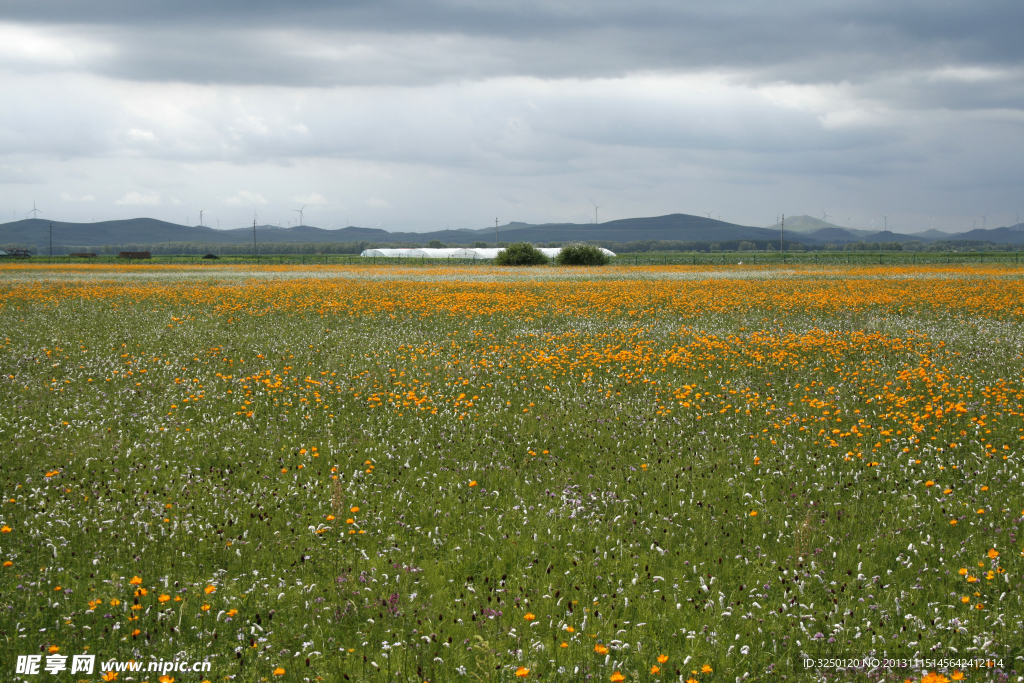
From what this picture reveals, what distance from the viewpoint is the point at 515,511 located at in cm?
831

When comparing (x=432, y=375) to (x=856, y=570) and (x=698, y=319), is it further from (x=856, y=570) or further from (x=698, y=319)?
(x=698, y=319)

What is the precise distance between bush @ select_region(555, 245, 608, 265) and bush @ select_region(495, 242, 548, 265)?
239cm

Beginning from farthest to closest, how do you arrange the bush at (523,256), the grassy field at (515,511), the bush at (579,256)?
the bush at (579,256) < the bush at (523,256) < the grassy field at (515,511)

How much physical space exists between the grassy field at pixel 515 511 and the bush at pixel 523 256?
60.6 metres

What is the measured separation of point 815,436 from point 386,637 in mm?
8215

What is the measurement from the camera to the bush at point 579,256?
257ft

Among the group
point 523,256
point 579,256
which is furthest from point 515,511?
point 579,256

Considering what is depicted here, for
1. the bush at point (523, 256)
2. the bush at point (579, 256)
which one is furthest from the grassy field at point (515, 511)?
the bush at point (579, 256)

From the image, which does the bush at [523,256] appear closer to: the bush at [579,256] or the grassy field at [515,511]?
the bush at [579,256]

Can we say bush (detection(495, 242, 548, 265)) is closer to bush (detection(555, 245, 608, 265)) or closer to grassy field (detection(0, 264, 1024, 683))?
bush (detection(555, 245, 608, 265))

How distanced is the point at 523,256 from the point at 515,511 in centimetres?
7090

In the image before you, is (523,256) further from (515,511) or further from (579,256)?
(515,511)

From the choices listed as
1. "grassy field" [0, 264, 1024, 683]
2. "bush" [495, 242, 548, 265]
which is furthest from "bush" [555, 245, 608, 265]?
"grassy field" [0, 264, 1024, 683]

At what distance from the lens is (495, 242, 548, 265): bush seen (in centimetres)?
7794
